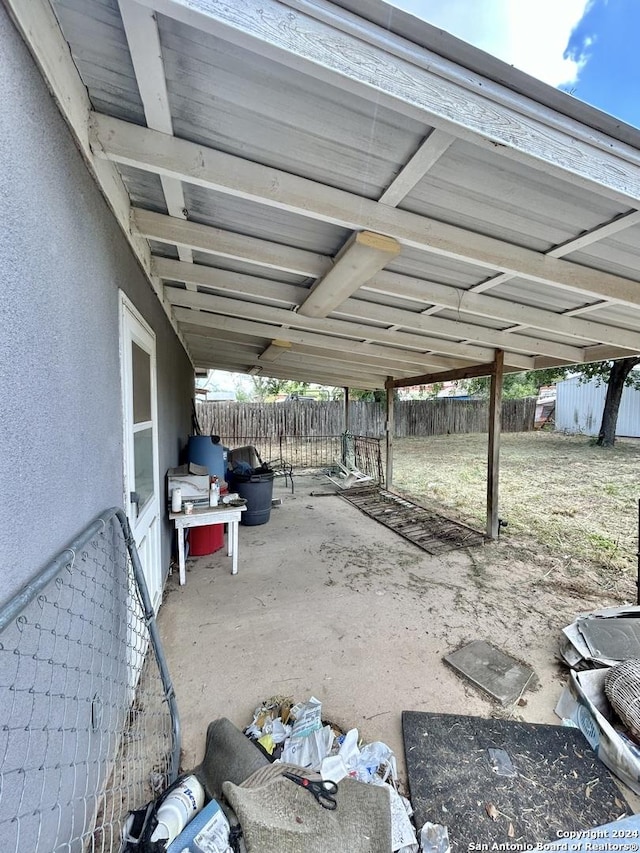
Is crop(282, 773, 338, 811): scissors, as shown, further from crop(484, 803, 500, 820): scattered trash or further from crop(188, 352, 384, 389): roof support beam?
crop(188, 352, 384, 389): roof support beam

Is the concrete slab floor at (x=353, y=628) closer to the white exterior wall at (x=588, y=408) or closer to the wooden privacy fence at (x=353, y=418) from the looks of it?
the wooden privacy fence at (x=353, y=418)

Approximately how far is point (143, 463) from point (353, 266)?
1.96 meters

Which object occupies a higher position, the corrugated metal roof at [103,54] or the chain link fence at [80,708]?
the corrugated metal roof at [103,54]

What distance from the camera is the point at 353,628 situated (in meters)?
2.73

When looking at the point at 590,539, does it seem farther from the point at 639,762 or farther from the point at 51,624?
the point at 51,624

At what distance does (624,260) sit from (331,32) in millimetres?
2024

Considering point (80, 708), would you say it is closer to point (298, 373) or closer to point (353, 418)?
point (298, 373)

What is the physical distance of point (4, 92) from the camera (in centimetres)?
85

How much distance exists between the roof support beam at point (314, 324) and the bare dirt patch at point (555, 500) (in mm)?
2504

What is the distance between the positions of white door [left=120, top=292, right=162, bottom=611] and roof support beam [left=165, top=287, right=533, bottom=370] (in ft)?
2.54

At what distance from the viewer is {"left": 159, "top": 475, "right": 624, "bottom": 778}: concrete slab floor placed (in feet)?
6.66

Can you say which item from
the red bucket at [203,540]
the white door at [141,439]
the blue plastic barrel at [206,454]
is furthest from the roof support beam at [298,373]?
the white door at [141,439]

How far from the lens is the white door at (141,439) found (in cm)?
198

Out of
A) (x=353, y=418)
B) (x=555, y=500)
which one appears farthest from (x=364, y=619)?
(x=353, y=418)
